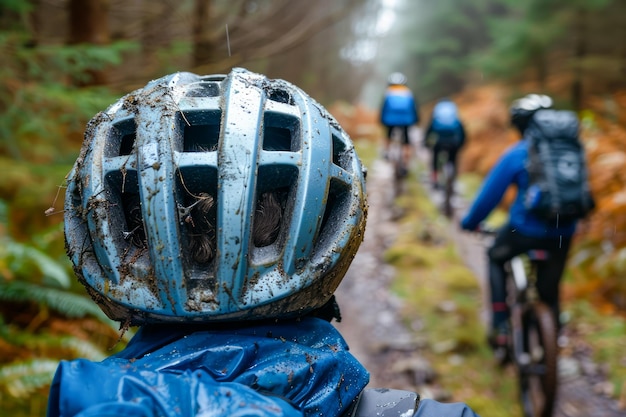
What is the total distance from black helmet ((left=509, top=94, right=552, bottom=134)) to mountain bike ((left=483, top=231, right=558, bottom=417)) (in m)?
1.26

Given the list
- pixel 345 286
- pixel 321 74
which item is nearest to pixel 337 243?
pixel 345 286

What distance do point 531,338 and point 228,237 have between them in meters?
4.20

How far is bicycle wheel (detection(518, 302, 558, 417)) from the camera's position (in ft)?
14.5

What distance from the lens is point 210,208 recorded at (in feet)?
5.49

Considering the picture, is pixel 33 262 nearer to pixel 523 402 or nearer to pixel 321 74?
pixel 523 402

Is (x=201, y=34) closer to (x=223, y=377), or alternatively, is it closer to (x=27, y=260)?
(x=27, y=260)

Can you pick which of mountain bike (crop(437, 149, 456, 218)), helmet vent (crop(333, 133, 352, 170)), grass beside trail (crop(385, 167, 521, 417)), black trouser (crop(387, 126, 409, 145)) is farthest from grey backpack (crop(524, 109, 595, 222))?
black trouser (crop(387, 126, 409, 145))

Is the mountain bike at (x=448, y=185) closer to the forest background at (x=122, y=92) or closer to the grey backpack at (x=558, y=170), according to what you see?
the forest background at (x=122, y=92)

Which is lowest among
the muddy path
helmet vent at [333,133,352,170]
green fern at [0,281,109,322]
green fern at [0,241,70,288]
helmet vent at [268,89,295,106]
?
the muddy path

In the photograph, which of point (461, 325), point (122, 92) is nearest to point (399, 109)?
point (461, 325)

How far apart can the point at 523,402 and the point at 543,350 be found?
0.75 metres

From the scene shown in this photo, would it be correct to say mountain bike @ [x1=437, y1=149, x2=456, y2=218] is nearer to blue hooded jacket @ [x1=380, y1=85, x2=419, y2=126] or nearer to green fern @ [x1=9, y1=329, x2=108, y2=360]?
blue hooded jacket @ [x1=380, y1=85, x2=419, y2=126]

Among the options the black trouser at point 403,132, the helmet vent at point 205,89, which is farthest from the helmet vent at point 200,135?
the black trouser at point 403,132

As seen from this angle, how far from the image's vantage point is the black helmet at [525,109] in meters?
4.74
